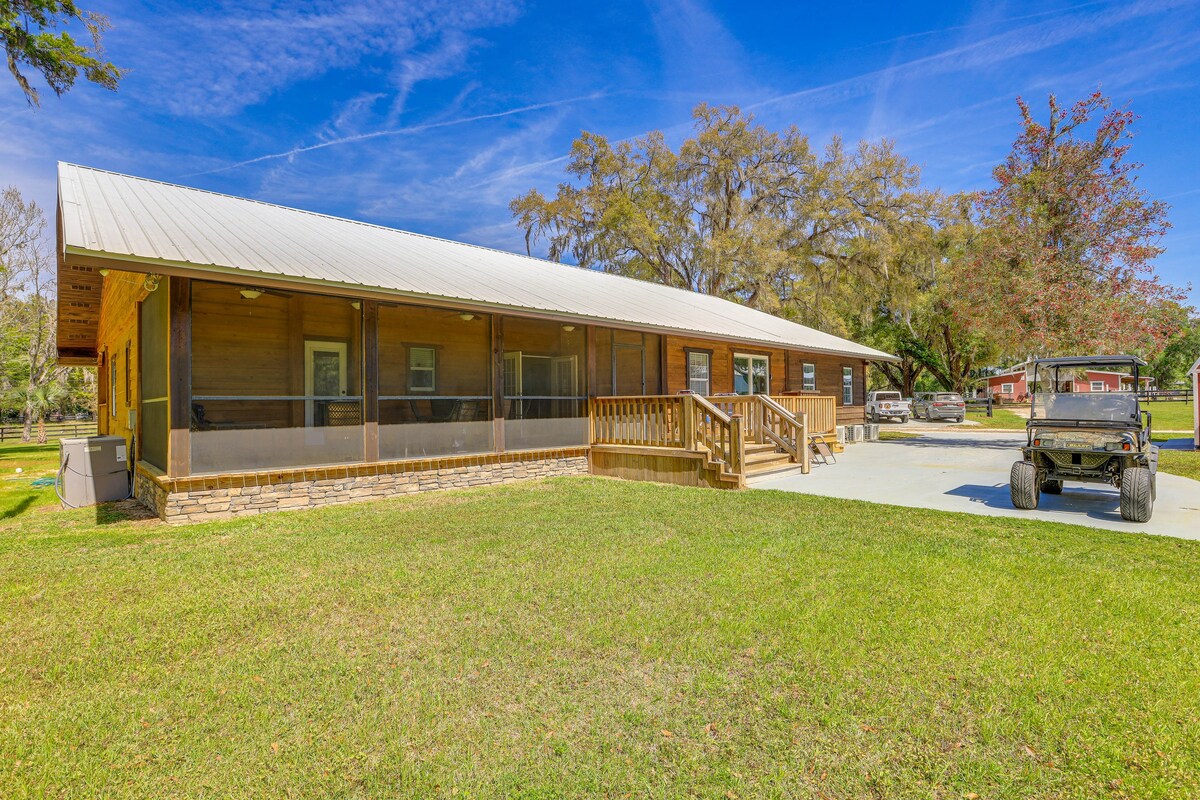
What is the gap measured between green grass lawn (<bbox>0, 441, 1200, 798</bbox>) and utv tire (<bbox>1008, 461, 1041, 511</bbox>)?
1421 millimetres

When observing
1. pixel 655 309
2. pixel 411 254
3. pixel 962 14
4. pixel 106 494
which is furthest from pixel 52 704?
pixel 962 14

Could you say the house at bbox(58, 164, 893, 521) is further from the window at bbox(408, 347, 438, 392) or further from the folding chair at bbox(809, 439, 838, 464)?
the folding chair at bbox(809, 439, 838, 464)

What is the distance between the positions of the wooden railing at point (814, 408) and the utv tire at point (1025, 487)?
606cm

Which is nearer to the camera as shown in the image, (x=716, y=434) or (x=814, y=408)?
(x=716, y=434)

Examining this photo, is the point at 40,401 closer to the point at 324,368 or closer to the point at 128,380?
the point at 128,380

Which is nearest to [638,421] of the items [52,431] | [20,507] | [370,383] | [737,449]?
[737,449]

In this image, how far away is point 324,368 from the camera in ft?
34.2

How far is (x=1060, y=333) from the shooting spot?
1459 centimetres

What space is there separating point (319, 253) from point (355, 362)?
1.70 meters

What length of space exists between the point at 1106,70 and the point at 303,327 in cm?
2132

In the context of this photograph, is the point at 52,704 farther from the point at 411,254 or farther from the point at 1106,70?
the point at 1106,70

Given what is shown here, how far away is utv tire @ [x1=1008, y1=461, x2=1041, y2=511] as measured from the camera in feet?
23.4

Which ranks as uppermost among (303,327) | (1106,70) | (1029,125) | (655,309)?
(1106,70)

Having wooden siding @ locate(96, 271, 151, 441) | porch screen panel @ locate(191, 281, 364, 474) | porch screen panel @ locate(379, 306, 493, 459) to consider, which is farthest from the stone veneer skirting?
wooden siding @ locate(96, 271, 151, 441)
